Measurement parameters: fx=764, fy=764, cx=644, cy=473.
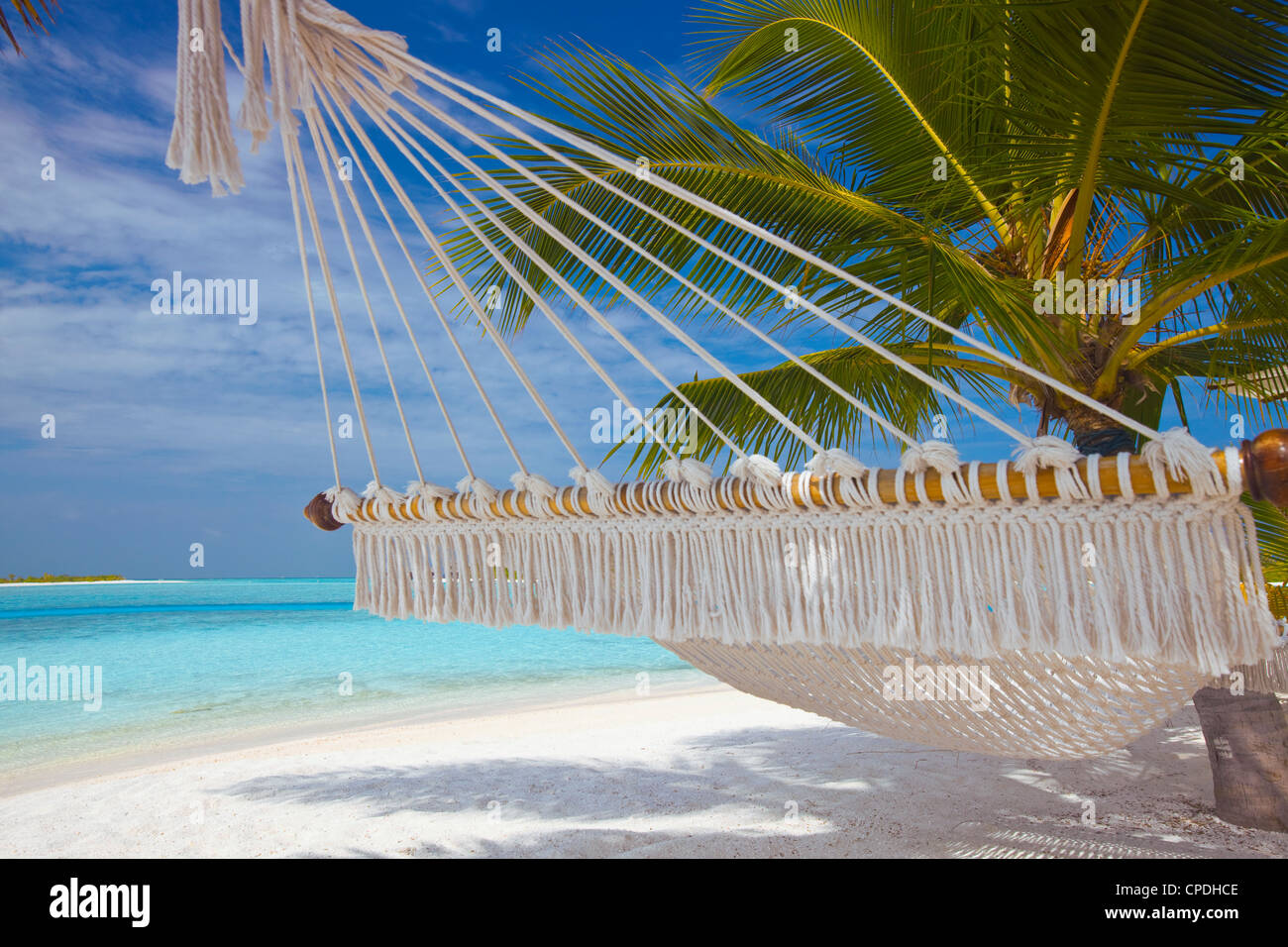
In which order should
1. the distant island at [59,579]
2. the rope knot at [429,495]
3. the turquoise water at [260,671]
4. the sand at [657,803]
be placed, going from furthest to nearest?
the distant island at [59,579]
the turquoise water at [260,671]
the sand at [657,803]
the rope knot at [429,495]

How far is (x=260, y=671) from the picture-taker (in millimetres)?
7352

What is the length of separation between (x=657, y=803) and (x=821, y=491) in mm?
1783

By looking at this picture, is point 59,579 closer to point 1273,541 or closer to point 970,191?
point 970,191

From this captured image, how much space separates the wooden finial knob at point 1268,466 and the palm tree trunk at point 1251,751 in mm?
1525

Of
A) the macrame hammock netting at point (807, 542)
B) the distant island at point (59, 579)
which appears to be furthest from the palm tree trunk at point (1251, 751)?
the distant island at point (59, 579)

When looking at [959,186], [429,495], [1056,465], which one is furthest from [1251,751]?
[429,495]

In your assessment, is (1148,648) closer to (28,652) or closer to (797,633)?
(797,633)

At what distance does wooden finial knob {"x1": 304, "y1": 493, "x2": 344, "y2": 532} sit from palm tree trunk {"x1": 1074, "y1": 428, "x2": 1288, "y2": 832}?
2026 mm

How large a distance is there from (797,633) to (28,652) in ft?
34.8

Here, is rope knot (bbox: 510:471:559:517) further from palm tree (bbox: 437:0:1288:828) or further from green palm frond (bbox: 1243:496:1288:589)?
green palm frond (bbox: 1243:496:1288:589)

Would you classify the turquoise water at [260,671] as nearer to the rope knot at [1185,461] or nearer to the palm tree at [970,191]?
the palm tree at [970,191]

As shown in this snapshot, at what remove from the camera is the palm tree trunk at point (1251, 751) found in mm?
1838

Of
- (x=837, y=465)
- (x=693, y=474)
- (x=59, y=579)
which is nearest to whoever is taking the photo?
(x=837, y=465)

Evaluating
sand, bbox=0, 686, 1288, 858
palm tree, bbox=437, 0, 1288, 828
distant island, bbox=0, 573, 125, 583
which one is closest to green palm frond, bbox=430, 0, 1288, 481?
palm tree, bbox=437, 0, 1288, 828
